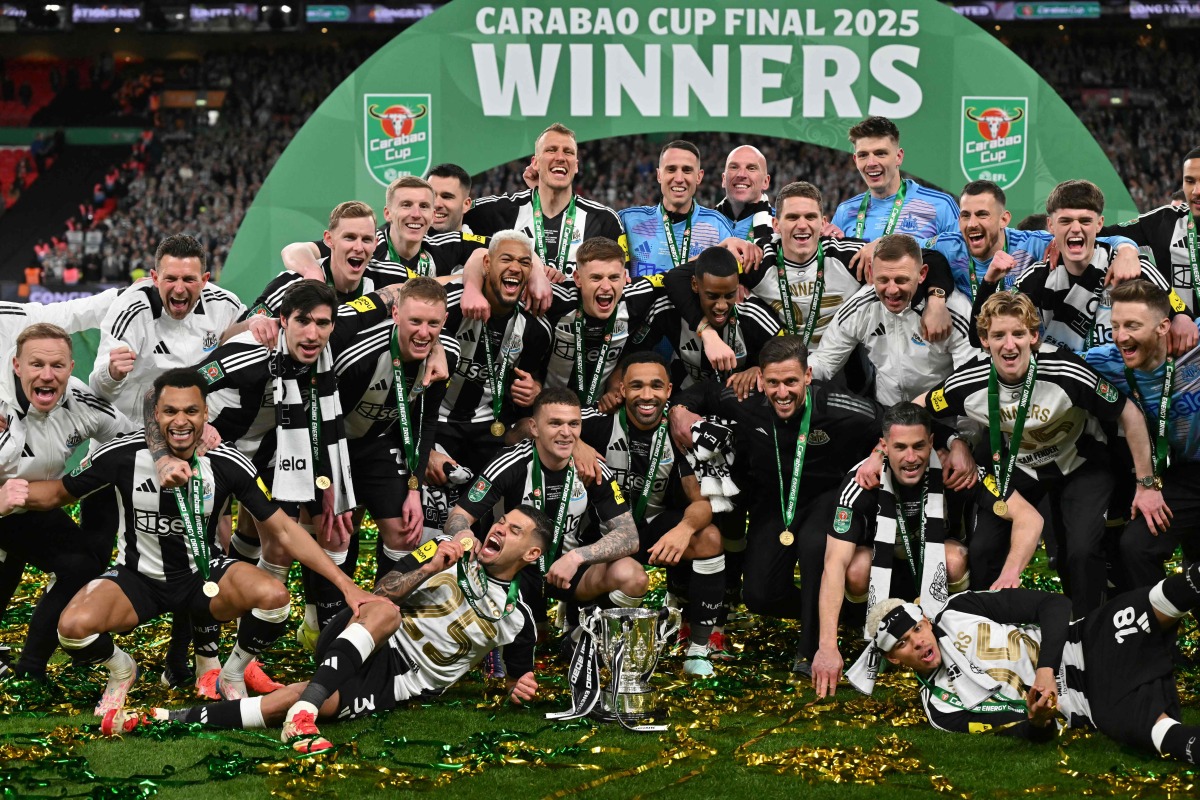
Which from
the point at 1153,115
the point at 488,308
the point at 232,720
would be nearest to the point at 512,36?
A: the point at 488,308

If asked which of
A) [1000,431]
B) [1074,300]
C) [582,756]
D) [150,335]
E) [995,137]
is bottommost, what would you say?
[582,756]

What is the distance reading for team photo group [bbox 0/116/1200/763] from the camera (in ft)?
16.3

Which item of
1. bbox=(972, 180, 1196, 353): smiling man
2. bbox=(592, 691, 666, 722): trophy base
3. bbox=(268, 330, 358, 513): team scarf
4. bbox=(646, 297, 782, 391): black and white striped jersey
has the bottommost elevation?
bbox=(592, 691, 666, 722): trophy base

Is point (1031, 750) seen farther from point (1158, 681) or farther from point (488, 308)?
point (488, 308)

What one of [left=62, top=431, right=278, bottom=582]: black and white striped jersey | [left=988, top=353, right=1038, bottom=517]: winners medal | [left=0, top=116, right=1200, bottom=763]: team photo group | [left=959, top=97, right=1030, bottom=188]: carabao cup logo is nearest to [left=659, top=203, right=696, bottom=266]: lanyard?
[left=0, top=116, right=1200, bottom=763]: team photo group

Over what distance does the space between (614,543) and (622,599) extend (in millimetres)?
251

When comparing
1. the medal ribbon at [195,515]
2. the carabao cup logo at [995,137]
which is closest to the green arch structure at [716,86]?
the carabao cup logo at [995,137]

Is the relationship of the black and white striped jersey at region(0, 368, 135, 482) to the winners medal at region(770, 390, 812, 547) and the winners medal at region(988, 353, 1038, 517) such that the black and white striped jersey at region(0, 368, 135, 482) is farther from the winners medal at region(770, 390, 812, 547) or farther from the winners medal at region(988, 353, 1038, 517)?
the winners medal at region(988, 353, 1038, 517)

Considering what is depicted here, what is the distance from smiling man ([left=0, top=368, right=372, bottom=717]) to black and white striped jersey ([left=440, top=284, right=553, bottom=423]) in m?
1.25

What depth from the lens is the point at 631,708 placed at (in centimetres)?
489

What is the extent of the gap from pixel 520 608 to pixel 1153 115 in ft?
77.1

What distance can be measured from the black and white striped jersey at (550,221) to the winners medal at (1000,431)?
2.28 m

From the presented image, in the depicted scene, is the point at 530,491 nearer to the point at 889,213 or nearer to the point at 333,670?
the point at 333,670

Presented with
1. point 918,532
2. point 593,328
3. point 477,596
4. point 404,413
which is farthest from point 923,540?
point 404,413
